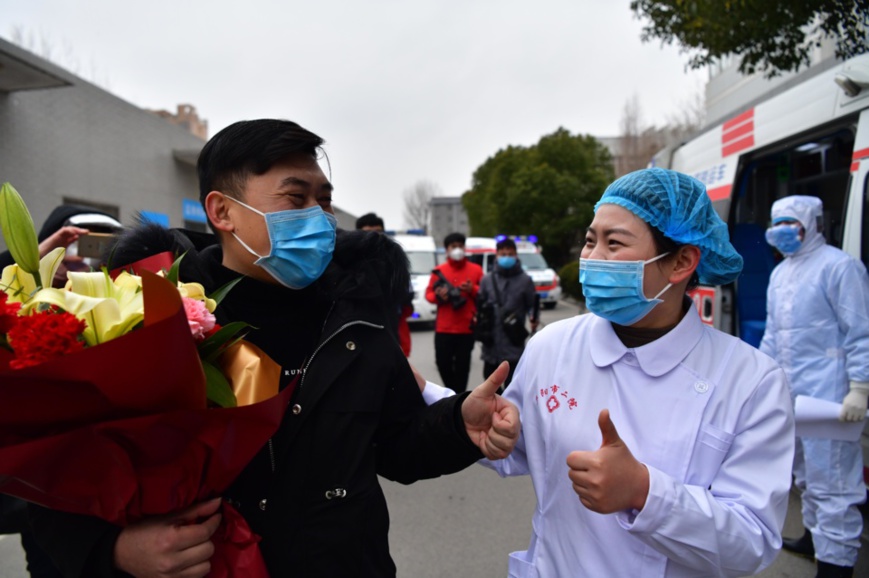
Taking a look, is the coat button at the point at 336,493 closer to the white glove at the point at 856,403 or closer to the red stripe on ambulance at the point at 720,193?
the white glove at the point at 856,403

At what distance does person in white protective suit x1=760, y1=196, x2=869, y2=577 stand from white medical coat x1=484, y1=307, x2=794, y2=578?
7.72 ft

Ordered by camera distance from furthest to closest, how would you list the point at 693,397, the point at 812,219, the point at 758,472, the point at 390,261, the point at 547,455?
the point at 812,219
the point at 390,261
the point at 547,455
the point at 693,397
the point at 758,472

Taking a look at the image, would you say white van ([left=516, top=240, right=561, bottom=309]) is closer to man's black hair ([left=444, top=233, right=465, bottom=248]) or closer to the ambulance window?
man's black hair ([left=444, top=233, right=465, bottom=248])

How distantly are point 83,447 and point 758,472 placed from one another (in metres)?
1.42

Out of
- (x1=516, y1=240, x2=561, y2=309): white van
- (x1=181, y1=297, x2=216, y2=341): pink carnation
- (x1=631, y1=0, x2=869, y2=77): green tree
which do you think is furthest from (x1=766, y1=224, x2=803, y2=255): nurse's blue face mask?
(x1=516, y1=240, x2=561, y2=309): white van

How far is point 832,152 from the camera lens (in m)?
5.89

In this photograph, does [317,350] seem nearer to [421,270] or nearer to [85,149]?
[85,149]

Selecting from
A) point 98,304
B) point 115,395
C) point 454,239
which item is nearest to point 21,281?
point 98,304

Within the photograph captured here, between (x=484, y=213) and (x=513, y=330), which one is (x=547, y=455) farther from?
(x=484, y=213)

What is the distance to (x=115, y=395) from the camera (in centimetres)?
106

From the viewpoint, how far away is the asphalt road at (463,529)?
3486 millimetres

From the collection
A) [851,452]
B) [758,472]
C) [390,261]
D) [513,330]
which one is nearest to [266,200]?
[390,261]

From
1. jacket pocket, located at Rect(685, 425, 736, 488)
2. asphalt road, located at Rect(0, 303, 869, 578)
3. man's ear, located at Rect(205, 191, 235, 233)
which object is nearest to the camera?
jacket pocket, located at Rect(685, 425, 736, 488)

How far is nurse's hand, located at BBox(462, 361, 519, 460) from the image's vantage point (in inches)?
58.6
